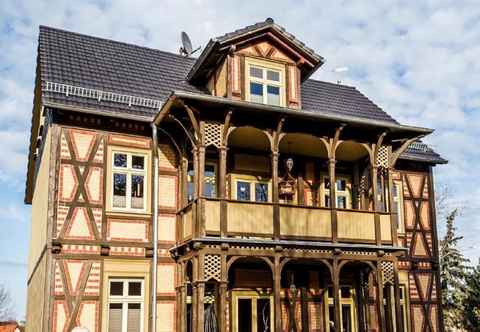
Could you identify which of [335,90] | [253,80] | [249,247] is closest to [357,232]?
[249,247]

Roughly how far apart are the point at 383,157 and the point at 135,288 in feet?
24.8

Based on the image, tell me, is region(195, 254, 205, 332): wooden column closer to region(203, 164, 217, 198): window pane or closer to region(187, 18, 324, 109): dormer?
region(203, 164, 217, 198): window pane

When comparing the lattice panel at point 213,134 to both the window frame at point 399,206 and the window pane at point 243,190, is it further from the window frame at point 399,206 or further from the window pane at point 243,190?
the window frame at point 399,206

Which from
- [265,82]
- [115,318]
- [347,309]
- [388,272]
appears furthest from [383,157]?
[115,318]

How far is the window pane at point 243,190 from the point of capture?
667 inches

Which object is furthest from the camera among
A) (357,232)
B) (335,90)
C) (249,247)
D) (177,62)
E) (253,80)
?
(335,90)

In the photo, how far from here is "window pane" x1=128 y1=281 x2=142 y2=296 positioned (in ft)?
50.0

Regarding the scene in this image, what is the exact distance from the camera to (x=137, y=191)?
15836 millimetres

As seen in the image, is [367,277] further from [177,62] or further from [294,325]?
[177,62]

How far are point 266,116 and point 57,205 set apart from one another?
5.62 metres

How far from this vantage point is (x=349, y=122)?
15758 mm

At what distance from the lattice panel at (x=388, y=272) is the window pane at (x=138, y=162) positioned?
22.4ft

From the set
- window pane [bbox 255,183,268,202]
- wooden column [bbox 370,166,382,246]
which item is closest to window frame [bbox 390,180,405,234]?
wooden column [bbox 370,166,382,246]

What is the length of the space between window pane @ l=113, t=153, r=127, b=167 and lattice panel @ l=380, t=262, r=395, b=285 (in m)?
7.25
